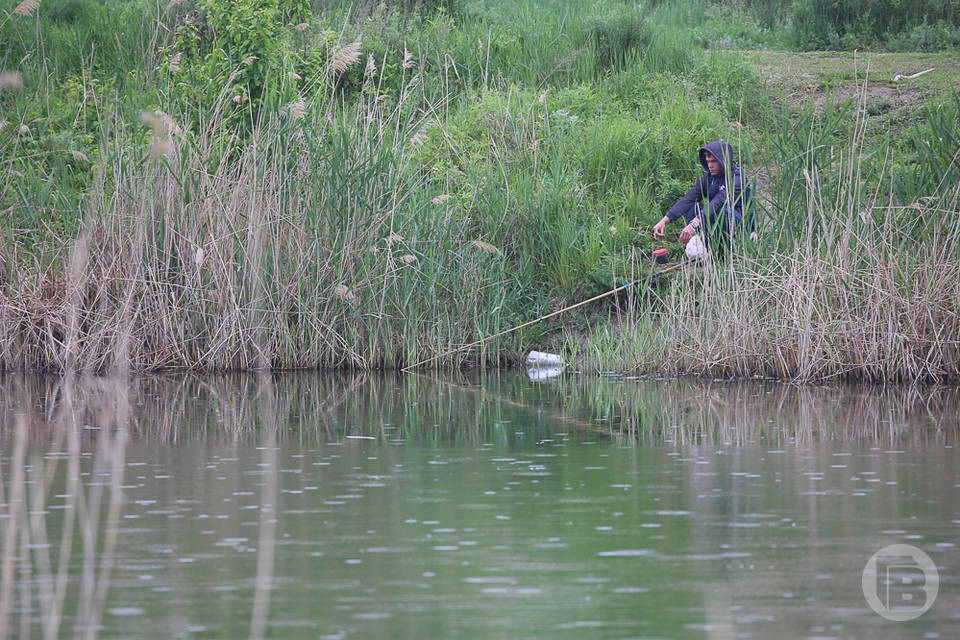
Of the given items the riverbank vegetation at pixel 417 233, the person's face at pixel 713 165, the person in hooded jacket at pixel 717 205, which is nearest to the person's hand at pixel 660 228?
the person in hooded jacket at pixel 717 205

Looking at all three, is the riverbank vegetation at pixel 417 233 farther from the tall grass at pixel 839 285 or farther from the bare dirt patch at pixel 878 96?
the bare dirt patch at pixel 878 96

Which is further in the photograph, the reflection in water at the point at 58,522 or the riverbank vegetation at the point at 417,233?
the riverbank vegetation at the point at 417,233

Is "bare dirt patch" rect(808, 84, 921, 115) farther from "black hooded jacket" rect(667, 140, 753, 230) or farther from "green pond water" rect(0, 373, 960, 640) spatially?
"green pond water" rect(0, 373, 960, 640)

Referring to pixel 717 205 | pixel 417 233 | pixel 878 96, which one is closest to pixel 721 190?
pixel 717 205

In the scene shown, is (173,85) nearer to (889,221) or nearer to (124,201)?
(124,201)

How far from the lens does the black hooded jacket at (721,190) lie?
12.2 meters

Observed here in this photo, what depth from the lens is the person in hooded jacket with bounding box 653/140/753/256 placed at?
12.1 meters

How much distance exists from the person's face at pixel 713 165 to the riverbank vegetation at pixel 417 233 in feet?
1.64

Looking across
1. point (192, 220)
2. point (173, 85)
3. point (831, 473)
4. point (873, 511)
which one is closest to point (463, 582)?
point (873, 511)

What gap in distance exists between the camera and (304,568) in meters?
5.46

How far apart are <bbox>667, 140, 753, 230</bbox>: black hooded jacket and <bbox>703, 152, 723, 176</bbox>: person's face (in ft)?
0.16

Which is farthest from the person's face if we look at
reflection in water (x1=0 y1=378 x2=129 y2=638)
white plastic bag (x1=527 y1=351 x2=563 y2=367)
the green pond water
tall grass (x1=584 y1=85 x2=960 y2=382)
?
reflection in water (x1=0 y1=378 x2=129 y2=638)

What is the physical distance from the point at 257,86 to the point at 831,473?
9207 millimetres

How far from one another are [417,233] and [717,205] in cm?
276
